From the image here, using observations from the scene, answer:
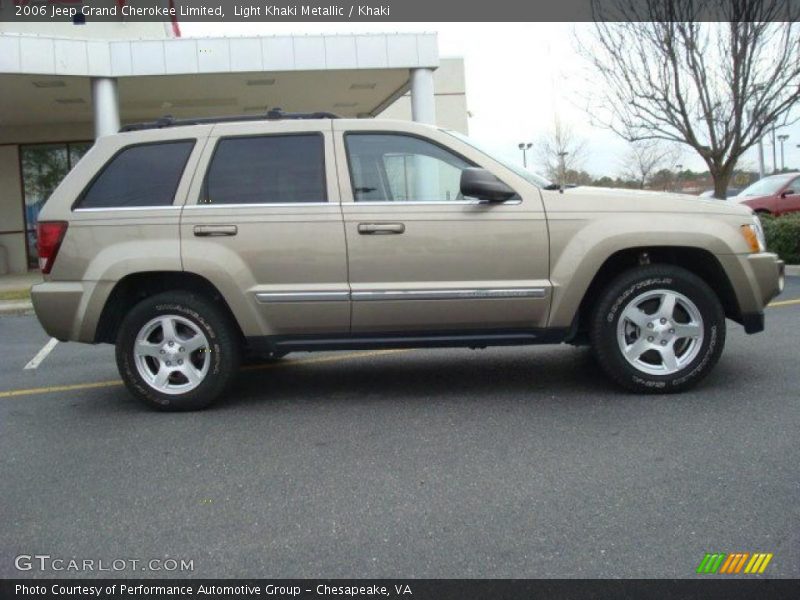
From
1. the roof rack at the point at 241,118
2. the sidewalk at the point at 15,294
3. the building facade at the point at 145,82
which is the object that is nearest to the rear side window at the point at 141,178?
the roof rack at the point at 241,118

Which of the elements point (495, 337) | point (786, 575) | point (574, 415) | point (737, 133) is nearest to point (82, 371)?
point (495, 337)

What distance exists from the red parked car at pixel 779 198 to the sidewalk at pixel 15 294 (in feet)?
47.3

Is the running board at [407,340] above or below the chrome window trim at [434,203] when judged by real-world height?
below

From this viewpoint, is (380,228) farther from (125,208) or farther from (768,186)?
(768,186)

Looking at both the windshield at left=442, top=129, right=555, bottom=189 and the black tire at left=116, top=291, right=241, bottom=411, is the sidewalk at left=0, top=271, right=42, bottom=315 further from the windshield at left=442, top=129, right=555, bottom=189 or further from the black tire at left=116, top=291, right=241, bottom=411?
the windshield at left=442, top=129, right=555, bottom=189

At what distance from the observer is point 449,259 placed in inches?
198

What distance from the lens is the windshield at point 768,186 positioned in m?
17.4

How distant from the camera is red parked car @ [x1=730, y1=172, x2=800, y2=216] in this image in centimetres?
1708

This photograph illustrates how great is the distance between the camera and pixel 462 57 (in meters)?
24.4

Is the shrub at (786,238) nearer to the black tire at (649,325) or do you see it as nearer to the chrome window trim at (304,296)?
the black tire at (649,325)

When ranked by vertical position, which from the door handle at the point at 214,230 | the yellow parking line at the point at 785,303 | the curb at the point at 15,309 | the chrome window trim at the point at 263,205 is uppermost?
the chrome window trim at the point at 263,205

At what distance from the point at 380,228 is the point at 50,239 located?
2.23 meters

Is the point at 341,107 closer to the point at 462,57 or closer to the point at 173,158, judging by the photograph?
the point at 462,57

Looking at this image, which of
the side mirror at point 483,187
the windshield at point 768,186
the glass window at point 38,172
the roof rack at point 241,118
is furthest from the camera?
the glass window at point 38,172
